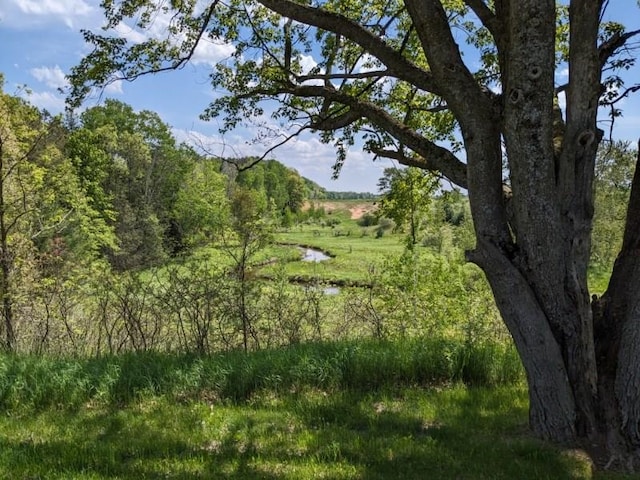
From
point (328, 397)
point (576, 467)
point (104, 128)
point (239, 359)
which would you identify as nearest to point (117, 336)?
point (239, 359)

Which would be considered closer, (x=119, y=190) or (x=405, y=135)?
(x=405, y=135)

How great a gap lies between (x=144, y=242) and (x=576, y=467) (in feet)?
116

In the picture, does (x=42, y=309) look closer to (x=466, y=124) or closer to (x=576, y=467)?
(x=466, y=124)

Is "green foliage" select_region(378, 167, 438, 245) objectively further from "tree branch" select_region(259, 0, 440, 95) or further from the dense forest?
"tree branch" select_region(259, 0, 440, 95)

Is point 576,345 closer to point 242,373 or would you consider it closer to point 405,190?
point 242,373

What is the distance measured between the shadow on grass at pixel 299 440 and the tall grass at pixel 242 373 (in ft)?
0.72

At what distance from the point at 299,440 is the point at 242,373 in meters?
1.46

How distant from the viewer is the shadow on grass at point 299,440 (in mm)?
3619

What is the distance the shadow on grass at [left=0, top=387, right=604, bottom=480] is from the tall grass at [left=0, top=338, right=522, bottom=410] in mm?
219

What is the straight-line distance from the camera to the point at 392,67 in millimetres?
4566

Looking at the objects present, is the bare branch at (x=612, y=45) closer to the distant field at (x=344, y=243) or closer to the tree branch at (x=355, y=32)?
the tree branch at (x=355, y=32)

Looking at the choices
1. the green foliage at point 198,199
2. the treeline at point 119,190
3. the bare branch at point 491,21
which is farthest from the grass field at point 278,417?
the green foliage at point 198,199

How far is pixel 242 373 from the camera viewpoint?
5.47 m

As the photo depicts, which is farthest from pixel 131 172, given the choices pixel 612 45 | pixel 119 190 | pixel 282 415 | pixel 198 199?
pixel 612 45
